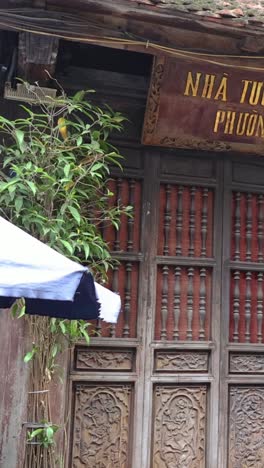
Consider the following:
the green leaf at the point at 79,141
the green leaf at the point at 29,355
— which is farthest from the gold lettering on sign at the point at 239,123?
the green leaf at the point at 29,355

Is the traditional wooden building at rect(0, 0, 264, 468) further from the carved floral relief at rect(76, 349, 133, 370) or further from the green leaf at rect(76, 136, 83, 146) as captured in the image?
the green leaf at rect(76, 136, 83, 146)

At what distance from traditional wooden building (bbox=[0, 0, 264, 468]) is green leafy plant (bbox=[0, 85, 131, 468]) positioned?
11.0 inches

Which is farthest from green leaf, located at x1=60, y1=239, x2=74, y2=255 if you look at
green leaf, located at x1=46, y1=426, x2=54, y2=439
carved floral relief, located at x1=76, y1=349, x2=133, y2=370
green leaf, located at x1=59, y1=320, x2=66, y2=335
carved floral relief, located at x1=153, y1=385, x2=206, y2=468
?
carved floral relief, located at x1=153, y1=385, x2=206, y2=468

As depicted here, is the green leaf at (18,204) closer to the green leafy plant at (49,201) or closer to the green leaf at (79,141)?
the green leafy plant at (49,201)

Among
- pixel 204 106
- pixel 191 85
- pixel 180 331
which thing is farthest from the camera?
pixel 180 331

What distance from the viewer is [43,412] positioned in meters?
3.83

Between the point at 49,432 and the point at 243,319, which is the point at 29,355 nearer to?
the point at 49,432

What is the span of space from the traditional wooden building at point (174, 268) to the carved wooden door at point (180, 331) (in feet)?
0.03

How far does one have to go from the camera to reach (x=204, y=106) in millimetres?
4316

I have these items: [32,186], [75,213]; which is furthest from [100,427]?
[32,186]

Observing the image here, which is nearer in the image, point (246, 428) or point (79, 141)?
point (79, 141)

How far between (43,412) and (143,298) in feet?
4.12

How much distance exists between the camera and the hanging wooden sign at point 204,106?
4.14m

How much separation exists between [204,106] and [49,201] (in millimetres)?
1564
